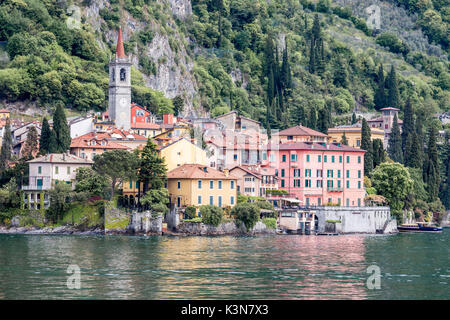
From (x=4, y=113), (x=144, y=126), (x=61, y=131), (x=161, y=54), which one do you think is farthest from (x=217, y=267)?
(x=161, y=54)

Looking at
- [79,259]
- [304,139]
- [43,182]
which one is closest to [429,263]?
[79,259]

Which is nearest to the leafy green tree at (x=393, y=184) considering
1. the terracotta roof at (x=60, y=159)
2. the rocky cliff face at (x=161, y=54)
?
the terracotta roof at (x=60, y=159)

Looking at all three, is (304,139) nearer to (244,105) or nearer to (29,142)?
(29,142)

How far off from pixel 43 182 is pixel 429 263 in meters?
44.1

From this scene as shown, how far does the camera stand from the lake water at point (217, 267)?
50.9 metres

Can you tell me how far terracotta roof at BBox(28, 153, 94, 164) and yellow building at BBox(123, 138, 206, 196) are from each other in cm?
632

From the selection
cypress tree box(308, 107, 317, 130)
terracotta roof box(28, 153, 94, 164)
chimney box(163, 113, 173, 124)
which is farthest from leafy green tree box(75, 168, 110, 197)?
cypress tree box(308, 107, 317, 130)

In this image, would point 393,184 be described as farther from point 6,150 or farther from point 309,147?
point 6,150

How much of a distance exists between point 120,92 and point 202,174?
41.7 meters

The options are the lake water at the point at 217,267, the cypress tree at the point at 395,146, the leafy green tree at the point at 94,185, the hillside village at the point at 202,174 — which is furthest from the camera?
the cypress tree at the point at 395,146

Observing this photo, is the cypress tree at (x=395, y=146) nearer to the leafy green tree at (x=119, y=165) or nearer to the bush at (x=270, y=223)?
the bush at (x=270, y=223)

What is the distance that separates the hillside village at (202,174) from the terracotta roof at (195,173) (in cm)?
12

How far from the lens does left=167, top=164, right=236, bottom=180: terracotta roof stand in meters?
95.2

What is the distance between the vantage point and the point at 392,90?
19000cm
